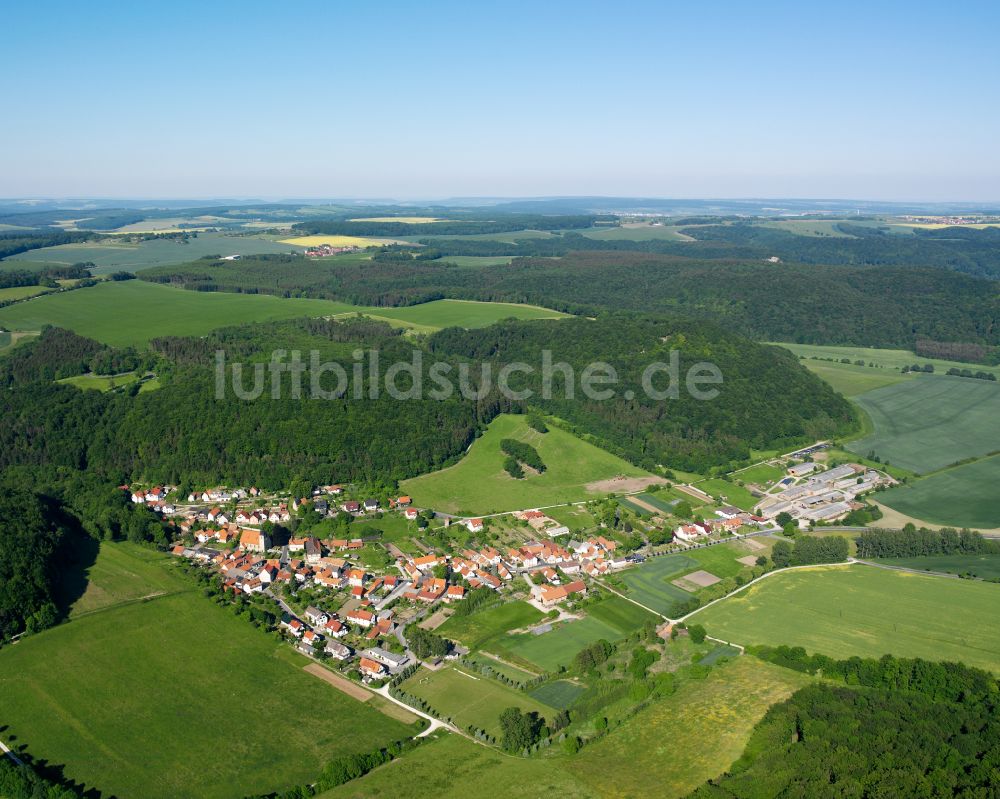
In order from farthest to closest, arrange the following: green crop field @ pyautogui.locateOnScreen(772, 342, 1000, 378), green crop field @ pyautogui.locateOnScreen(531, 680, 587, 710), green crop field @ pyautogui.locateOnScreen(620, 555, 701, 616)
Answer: green crop field @ pyautogui.locateOnScreen(772, 342, 1000, 378) < green crop field @ pyautogui.locateOnScreen(620, 555, 701, 616) < green crop field @ pyautogui.locateOnScreen(531, 680, 587, 710)

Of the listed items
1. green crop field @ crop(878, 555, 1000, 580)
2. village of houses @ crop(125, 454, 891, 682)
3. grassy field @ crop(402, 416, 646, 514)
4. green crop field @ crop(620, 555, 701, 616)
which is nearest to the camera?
village of houses @ crop(125, 454, 891, 682)

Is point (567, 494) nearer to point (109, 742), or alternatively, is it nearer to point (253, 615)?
point (253, 615)

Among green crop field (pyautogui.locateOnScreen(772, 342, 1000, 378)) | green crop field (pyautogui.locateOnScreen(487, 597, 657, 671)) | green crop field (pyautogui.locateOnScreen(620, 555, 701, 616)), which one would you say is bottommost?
green crop field (pyautogui.locateOnScreen(487, 597, 657, 671))

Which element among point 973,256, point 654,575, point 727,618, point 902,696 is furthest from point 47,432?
point 973,256

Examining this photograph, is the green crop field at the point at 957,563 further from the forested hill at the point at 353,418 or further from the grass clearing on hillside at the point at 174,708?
the grass clearing on hillside at the point at 174,708

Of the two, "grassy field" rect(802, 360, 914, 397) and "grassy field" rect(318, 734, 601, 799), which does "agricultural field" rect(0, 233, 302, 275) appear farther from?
"grassy field" rect(318, 734, 601, 799)

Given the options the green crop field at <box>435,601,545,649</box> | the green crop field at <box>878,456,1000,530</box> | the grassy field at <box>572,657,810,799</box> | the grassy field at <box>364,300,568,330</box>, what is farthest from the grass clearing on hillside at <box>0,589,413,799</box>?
the grassy field at <box>364,300,568,330</box>

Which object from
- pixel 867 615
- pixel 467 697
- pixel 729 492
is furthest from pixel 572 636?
pixel 729 492

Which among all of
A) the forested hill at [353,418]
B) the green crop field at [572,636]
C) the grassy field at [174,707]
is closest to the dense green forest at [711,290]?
the forested hill at [353,418]
